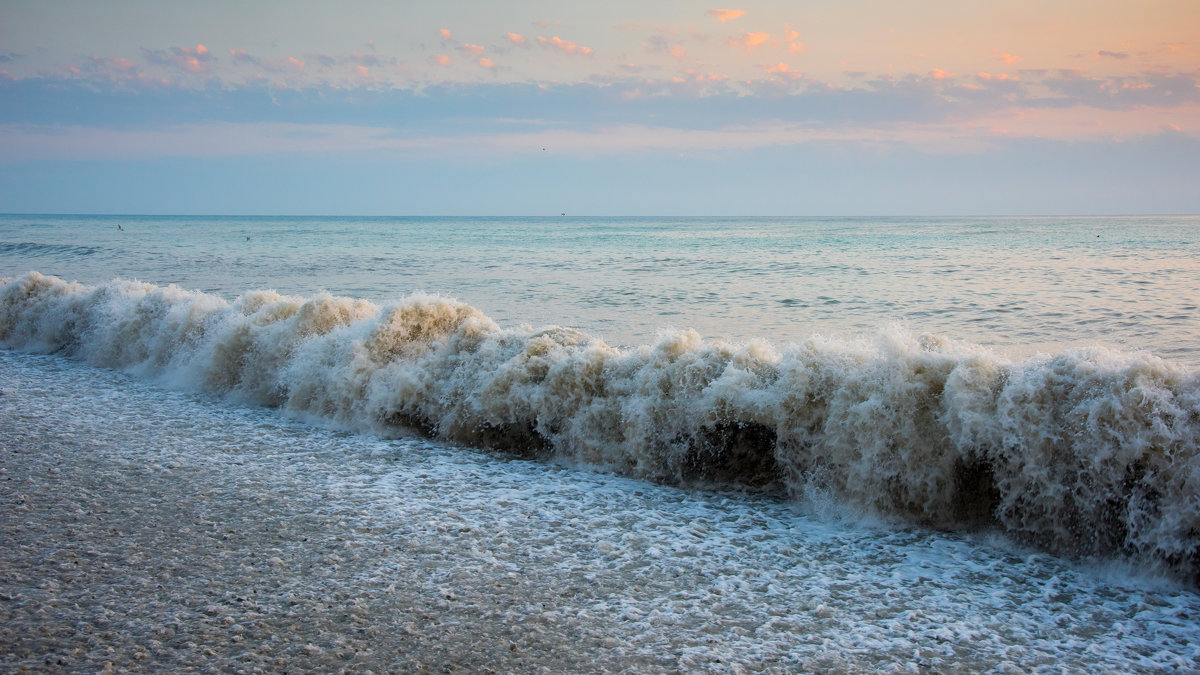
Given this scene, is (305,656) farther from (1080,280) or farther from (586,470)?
(1080,280)

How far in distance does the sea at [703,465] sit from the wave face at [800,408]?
0.8 inches

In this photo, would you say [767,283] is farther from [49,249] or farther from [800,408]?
[49,249]

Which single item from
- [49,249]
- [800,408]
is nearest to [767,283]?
[800,408]

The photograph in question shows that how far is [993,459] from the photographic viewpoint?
493 cm

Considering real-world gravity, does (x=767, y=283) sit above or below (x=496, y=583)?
above

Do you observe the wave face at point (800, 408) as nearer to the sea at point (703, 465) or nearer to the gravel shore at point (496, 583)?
the sea at point (703, 465)

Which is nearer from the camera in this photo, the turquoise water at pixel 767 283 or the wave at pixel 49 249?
the turquoise water at pixel 767 283

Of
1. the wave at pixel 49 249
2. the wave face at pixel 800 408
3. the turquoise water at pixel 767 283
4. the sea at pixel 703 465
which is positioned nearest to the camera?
the sea at pixel 703 465

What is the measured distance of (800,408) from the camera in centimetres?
575

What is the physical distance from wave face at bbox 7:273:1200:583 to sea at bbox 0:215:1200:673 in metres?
0.02

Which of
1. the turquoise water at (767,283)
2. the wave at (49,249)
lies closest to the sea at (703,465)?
the turquoise water at (767,283)

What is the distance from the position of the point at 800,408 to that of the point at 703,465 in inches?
33.3

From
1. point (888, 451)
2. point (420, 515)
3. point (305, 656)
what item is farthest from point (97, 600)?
point (888, 451)

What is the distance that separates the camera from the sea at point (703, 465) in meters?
3.60
